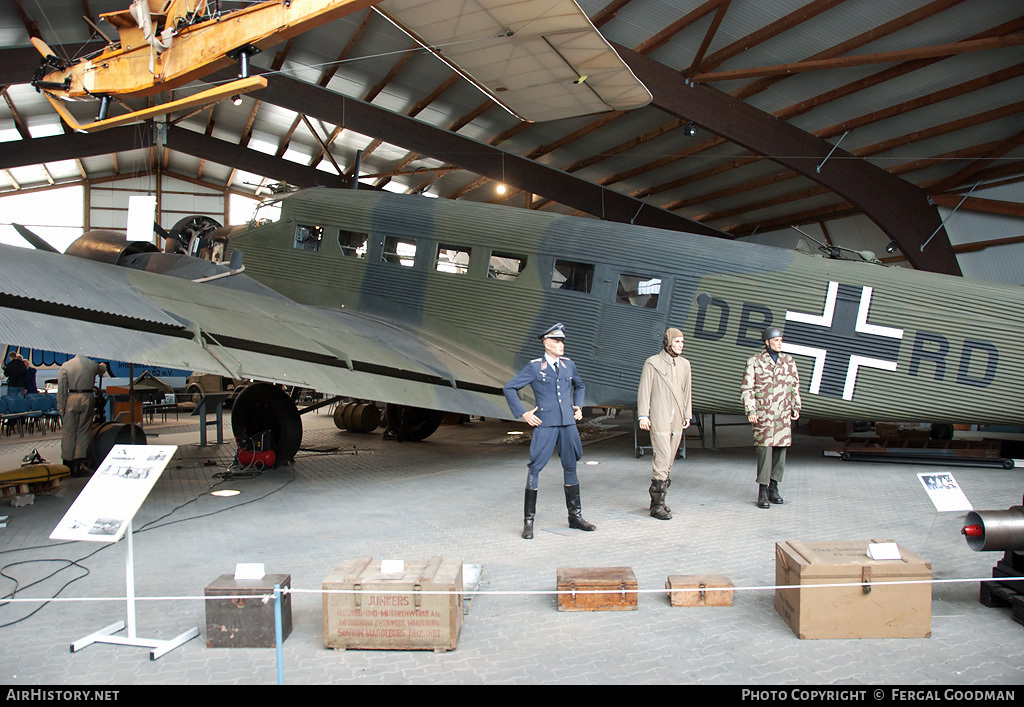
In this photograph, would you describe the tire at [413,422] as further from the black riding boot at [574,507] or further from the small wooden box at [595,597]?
the small wooden box at [595,597]

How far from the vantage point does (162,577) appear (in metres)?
5.00

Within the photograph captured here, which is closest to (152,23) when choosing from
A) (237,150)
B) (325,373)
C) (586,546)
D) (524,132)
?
(325,373)

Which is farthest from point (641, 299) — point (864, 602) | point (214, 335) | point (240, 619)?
point (240, 619)

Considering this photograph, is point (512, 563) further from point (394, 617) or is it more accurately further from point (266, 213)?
point (266, 213)

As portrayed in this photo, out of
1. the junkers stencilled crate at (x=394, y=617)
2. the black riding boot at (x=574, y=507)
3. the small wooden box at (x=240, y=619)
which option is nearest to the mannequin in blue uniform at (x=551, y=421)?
the black riding boot at (x=574, y=507)

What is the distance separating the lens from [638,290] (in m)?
9.50

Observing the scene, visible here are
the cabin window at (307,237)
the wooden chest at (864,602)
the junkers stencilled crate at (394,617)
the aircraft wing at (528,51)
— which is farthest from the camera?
the cabin window at (307,237)

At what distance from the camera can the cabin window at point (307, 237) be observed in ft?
36.8

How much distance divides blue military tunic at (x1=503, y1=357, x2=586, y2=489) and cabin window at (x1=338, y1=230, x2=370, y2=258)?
5.81 meters

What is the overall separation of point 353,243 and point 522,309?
331 centimetres

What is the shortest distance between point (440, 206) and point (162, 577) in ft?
23.7

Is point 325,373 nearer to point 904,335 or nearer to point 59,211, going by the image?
point 904,335

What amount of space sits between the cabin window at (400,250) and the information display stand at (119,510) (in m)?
6.97
